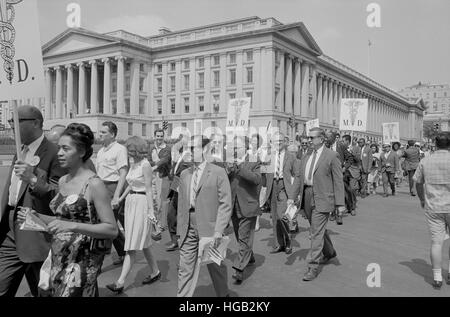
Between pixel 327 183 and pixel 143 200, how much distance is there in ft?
9.06

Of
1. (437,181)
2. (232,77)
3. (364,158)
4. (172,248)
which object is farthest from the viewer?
(232,77)

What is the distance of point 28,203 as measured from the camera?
146 inches

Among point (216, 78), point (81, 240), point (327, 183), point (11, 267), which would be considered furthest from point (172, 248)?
point (216, 78)

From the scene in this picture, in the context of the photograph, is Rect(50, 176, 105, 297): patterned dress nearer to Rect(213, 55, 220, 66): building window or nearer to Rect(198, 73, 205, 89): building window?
Rect(213, 55, 220, 66): building window

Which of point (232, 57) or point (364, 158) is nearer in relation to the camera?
point (364, 158)

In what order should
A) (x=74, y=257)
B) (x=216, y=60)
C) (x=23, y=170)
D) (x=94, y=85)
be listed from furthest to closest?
(x=94, y=85)
(x=216, y=60)
(x=23, y=170)
(x=74, y=257)

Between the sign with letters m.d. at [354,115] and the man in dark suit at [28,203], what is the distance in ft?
44.0

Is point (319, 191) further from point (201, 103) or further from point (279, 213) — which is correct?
point (201, 103)

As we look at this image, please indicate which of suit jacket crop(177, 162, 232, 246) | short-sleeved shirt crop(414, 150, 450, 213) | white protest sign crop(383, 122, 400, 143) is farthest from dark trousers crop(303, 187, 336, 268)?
white protest sign crop(383, 122, 400, 143)

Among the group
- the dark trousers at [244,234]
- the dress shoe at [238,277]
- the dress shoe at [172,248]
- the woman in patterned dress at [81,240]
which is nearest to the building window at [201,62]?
the dress shoe at [172,248]
